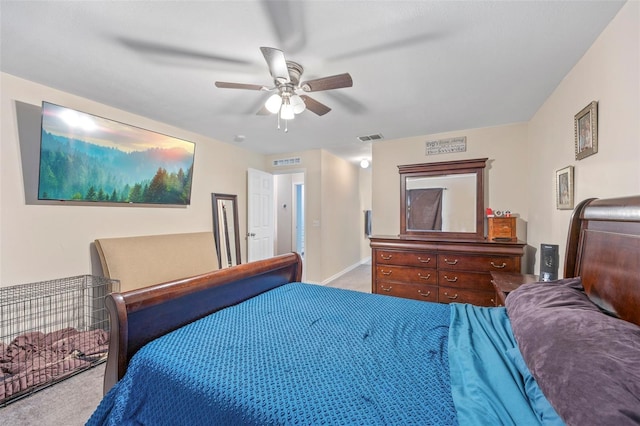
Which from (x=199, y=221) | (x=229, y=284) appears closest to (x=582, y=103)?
(x=229, y=284)

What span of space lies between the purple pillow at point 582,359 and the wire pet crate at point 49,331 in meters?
3.10

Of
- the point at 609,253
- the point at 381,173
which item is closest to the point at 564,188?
the point at 609,253

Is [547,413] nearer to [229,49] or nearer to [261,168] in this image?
[229,49]

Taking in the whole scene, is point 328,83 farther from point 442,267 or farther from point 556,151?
point 442,267

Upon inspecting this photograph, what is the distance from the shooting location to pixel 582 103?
6.40 ft

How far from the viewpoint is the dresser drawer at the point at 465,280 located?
118 inches

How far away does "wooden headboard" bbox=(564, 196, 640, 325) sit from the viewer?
102cm

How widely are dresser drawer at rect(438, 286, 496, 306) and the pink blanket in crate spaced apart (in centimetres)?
354

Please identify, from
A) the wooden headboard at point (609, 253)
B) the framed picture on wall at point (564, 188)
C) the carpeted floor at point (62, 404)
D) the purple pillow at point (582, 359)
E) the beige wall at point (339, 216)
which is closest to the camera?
the purple pillow at point (582, 359)

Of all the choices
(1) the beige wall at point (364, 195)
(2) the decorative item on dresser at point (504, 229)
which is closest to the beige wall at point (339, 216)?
(1) the beige wall at point (364, 195)

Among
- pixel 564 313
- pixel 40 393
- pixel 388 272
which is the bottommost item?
pixel 40 393

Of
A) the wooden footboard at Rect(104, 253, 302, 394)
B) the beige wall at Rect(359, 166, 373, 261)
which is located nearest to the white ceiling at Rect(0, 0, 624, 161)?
the wooden footboard at Rect(104, 253, 302, 394)

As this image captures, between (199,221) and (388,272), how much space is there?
281 centimetres

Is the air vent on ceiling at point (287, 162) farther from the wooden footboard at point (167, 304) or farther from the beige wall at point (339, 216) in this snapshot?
the wooden footboard at point (167, 304)
